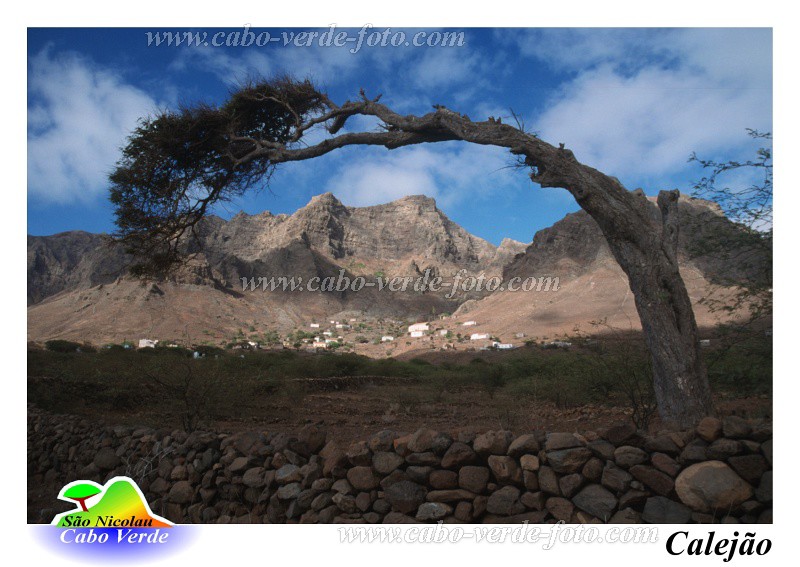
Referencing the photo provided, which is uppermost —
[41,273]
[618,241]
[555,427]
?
[41,273]

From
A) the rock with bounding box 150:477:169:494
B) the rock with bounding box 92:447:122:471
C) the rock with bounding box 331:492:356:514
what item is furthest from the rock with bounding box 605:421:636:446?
the rock with bounding box 92:447:122:471

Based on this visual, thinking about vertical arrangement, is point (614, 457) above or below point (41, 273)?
below

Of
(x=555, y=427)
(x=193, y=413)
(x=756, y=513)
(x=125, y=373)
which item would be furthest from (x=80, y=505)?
(x=125, y=373)

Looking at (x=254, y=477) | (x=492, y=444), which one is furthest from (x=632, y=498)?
(x=254, y=477)

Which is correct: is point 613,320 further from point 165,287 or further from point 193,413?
point 165,287

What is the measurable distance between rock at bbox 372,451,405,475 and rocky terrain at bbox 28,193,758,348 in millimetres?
4539

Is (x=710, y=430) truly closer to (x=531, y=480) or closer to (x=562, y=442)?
(x=562, y=442)

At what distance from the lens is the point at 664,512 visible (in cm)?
348

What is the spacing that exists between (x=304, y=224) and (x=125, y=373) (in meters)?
113

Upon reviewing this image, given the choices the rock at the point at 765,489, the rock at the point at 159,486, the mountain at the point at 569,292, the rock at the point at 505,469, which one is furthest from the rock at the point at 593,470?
the mountain at the point at 569,292

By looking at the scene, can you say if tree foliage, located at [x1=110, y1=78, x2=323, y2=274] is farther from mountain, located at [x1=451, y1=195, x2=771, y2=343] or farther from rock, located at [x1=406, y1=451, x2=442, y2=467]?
mountain, located at [x1=451, y1=195, x2=771, y2=343]

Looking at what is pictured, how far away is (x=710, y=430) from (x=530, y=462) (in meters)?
1.38

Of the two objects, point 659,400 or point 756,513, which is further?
point 659,400

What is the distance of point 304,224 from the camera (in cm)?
12200
